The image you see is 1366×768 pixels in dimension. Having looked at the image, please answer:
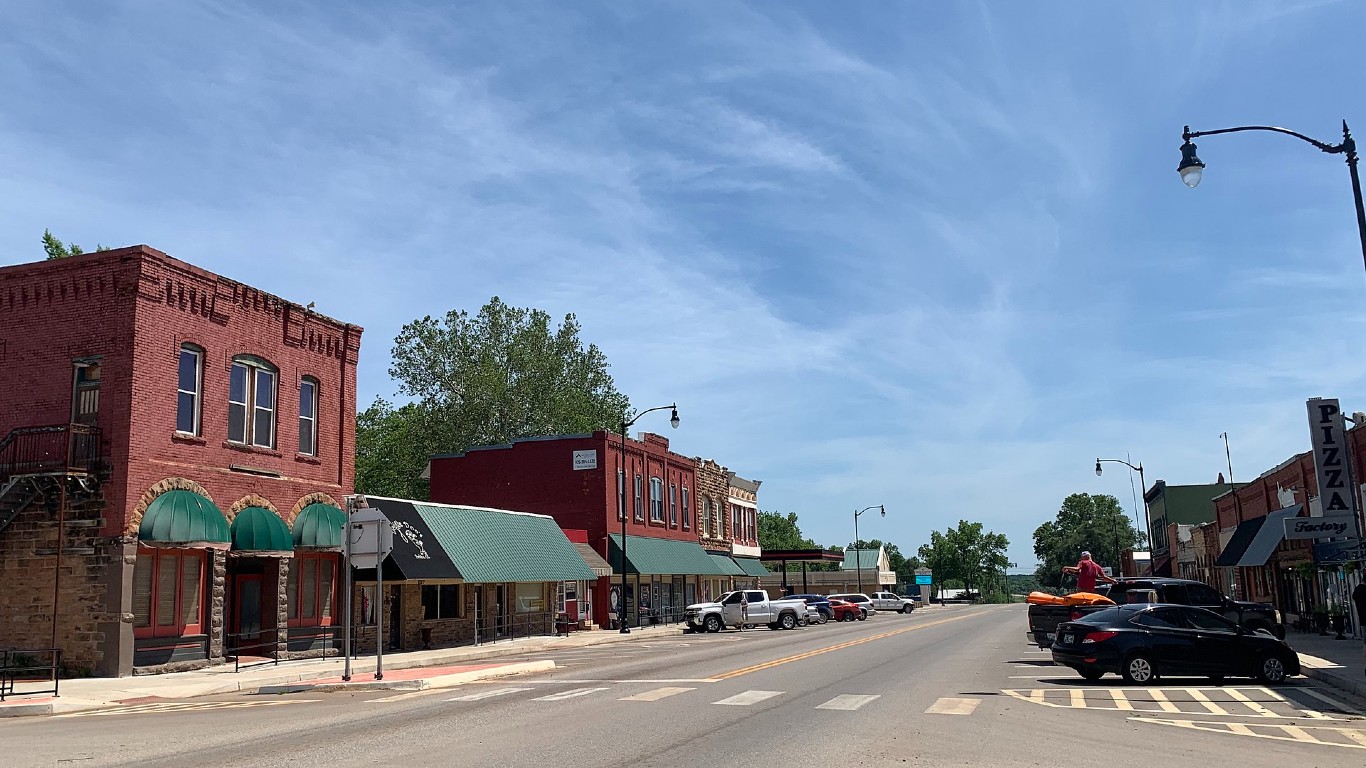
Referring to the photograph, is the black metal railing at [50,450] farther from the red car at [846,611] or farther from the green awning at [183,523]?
the red car at [846,611]

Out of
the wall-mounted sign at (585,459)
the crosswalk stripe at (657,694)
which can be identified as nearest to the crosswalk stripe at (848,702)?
the crosswalk stripe at (657,694)

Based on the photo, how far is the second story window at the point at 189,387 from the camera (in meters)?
27.5

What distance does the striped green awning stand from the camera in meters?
64.4

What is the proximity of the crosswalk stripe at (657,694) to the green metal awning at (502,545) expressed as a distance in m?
16.5

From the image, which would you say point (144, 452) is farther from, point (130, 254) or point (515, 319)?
point (515, 319)

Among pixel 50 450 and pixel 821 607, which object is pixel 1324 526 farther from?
pixel 821 607

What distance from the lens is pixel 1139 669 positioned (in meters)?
19.1

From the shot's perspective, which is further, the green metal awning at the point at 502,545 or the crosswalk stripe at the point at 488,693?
the green metal awning at the point at 502,545

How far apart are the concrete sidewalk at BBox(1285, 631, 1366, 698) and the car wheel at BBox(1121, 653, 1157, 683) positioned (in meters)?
2.94

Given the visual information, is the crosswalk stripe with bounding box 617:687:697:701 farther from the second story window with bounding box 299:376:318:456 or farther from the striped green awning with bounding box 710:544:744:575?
the striped green awning with bounding box 710:544:744:575

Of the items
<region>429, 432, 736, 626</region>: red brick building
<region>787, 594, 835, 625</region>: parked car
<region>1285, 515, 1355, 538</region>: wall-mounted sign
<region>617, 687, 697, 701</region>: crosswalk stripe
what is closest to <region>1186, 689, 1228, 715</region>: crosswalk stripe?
<region>1285, 515, 1355, 538</region>: wall-mounted sign

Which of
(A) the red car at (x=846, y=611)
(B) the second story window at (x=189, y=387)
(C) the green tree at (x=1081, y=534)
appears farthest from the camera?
(C) the green tree at (x=1081, y=534)

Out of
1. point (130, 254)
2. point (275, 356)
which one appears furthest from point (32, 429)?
point (275, 356)

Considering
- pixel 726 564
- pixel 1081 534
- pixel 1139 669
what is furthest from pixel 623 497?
pixel 1081 534
